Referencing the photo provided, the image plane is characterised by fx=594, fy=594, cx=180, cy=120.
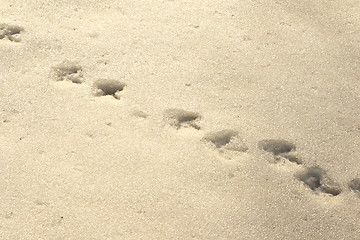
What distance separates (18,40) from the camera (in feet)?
9.05

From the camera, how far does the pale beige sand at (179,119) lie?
7.07 feet

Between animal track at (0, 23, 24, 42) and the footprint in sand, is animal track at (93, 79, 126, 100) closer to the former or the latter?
animal track at (0, 23, 24, 42)

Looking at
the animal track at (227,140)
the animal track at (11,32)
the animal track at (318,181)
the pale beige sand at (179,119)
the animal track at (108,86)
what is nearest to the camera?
the pale beige sand at (179,119)

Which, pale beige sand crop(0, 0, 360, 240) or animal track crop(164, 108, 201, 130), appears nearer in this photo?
pale beige sand crop(0, 0, 360, 240)

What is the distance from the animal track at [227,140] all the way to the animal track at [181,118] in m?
0.08

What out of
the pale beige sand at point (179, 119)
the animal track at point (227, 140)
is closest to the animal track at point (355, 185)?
the pale beige sand at point (179, 119)

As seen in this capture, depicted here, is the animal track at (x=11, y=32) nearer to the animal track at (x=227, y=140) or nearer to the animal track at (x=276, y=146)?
the animal track at (x=227, y=140)

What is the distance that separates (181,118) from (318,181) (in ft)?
1.99

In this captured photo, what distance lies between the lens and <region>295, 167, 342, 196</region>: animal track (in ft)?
7.43

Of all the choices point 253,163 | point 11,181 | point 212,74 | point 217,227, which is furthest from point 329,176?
point 11,181

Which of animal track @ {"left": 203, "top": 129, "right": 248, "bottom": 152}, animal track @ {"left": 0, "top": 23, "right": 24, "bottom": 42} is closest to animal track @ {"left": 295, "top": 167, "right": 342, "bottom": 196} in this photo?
animal track @ {"left": 203, "top": 129, "right": 248, "bottom": 152}

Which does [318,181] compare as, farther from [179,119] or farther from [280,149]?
[179,119]

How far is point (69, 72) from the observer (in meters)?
2.62

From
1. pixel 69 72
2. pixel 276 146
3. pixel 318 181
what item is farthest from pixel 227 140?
pixel 69 72
